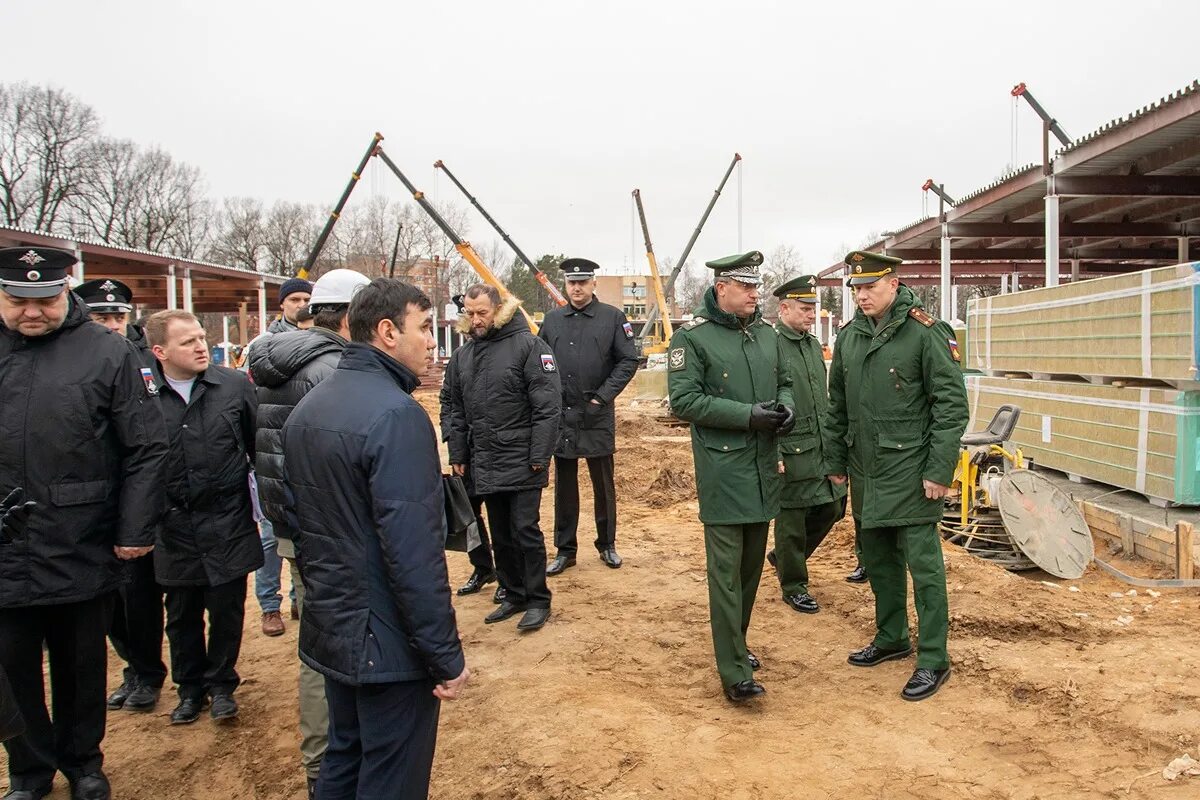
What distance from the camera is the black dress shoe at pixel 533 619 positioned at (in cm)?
502

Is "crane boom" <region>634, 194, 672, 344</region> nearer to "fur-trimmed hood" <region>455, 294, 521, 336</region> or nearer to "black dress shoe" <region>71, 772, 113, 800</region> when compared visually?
"fur-trimmed hood" <region>455, 294, 521, 336</region>

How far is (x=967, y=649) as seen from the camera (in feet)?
14.9

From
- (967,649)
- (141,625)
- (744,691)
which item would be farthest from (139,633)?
(967,649)

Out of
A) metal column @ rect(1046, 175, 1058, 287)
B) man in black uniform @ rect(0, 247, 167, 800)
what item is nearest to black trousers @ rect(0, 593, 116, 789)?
man in black uniform @ rect(0, 247, 167, 800)

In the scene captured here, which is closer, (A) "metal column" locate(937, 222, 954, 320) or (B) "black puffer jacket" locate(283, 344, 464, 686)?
(B) "black puffer jacket" locate(283, 344, 464, 686)

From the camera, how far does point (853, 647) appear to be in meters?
4.73

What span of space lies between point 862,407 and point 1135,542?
3.83 metres

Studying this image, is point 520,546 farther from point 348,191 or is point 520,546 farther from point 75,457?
point 348,191

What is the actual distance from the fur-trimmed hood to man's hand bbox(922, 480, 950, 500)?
255cm

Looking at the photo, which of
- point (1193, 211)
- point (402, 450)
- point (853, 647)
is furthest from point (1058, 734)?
point (1193, 211)

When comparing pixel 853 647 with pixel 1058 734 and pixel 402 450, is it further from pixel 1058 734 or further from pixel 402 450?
pixel 402 450

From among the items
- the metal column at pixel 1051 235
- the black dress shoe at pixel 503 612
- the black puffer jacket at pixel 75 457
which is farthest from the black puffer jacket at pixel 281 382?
the metal column at pixel 1051 235

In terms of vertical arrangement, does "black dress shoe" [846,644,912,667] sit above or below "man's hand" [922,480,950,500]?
below

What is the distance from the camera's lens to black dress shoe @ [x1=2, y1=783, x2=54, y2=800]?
3.24m
